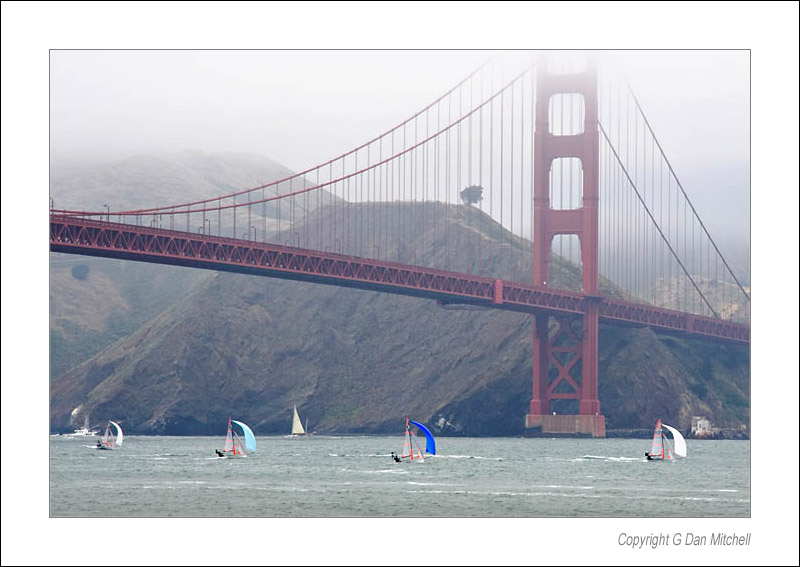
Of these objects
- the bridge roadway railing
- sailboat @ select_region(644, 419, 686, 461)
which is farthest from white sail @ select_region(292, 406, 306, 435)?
sailboat @ select_region(644, 419, 686, 461)

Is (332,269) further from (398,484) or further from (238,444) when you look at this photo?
(398,484)

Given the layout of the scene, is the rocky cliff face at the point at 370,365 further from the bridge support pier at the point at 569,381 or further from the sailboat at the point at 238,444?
the sailboat at the point at 238,444

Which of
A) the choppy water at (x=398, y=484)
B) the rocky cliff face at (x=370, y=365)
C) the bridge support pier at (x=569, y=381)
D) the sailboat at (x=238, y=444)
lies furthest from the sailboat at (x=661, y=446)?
the rocky cliff face at (x=370, y=365)

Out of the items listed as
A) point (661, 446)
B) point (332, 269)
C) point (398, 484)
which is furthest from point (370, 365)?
point (398, 484)

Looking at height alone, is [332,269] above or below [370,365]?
above

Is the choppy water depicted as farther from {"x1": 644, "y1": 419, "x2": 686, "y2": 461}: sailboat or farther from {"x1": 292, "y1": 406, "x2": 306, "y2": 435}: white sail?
{"x1": 292, "y1": 406, "x2": 306, "y2": 435}: white sail

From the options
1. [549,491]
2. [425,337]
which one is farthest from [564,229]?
[549,491]
